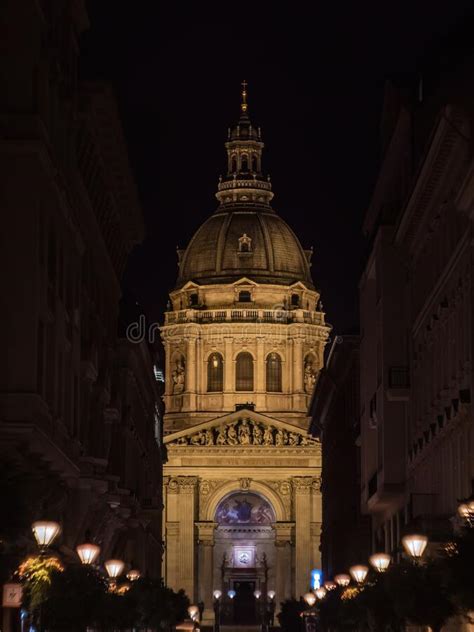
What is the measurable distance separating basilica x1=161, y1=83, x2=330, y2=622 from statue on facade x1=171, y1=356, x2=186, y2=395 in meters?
0.09

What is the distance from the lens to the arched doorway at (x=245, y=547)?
183 meters

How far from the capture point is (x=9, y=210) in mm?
41438

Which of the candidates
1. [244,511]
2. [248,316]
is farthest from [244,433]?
[248,316]

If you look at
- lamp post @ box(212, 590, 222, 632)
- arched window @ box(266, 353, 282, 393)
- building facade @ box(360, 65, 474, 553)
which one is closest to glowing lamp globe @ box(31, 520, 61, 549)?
building facade @ box(360, 65, 474, 553)

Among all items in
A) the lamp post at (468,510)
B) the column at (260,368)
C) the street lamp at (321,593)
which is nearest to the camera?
the lamp post at (468,510)

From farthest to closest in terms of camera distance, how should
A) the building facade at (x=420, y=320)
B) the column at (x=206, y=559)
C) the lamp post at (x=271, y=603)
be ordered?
the column at (x=206, y=559)
the lamp post at (x=271, y=603)
the building facade at (x=420, y=320)

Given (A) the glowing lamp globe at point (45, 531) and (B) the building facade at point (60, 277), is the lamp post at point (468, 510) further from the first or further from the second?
(A) the glowing lamp globe at point (45, 531)

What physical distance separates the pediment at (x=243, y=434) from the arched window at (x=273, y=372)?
491 inches

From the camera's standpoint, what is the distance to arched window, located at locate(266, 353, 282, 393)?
637ft

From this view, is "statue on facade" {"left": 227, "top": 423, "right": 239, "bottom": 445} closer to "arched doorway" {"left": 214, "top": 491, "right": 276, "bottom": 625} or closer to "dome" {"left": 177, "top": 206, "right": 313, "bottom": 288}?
"arched doorway" {"left": 214, "top": 491, "right": 276, "bottom": 625}

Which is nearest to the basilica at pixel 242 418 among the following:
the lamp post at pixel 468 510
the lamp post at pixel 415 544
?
the lamp post at pixel 415 544

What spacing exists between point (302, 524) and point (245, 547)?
905 centimetres

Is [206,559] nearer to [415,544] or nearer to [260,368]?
[260,368]

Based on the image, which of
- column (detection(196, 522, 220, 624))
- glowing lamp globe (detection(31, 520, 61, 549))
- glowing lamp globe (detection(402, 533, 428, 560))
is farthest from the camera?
column (detection(196, 522, 220, 624))
